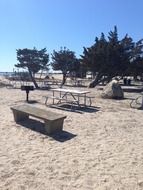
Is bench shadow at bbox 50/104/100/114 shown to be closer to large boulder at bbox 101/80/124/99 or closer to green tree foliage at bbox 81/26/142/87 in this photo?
large boulder at bbox 101/80/124/99

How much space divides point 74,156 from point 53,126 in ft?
6.60

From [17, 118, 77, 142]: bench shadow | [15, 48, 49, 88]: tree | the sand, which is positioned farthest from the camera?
[15, 48, 49, 88]: tree

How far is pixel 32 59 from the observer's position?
27.2m

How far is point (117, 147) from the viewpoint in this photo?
20.8 feet

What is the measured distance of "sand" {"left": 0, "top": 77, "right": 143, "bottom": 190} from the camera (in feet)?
14.6

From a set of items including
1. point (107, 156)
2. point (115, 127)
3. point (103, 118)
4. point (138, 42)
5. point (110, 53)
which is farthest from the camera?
point (138, 42)

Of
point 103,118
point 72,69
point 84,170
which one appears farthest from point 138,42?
point 84,170

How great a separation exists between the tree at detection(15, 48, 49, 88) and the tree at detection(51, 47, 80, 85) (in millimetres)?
7740

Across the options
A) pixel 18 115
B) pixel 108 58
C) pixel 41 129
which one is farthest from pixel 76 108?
pixel 108 58

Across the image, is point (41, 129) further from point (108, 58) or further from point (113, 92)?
point (108, 58)

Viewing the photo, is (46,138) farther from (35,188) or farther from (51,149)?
(35,188)

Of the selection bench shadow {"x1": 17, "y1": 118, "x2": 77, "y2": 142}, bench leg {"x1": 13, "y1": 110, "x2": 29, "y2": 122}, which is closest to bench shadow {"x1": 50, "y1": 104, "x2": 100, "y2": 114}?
bench shadow {"x1": 17, "y1": 118, "x2": 77, "y2": 142}

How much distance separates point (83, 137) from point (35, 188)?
3.18 metres

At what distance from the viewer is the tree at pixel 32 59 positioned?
26.6 m
